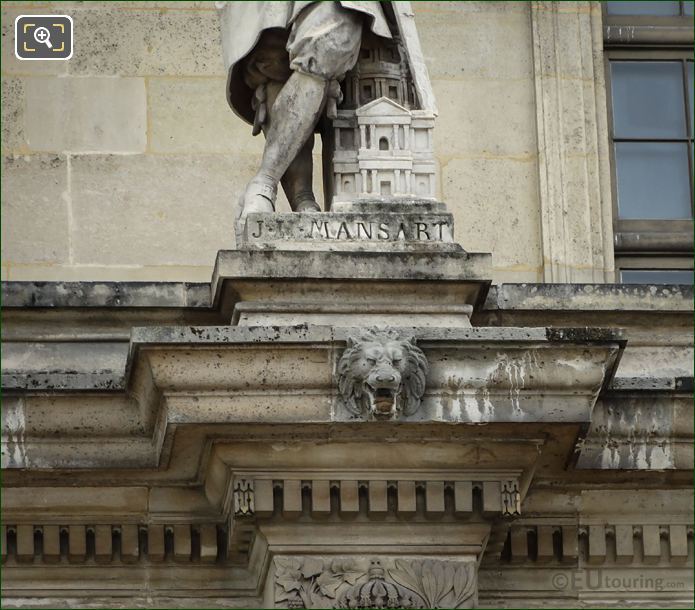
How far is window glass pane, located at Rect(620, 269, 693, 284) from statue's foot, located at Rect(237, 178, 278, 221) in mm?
3292

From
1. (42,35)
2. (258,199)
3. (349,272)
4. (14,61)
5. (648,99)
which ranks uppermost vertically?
(42,35)

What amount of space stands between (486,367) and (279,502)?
104cm

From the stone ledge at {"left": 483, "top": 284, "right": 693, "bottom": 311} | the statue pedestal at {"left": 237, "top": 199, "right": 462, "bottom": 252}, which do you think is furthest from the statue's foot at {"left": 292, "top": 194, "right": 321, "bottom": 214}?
the stone ledge at {"left": 483, "top": 284, "right": 693, "bottom": 311}

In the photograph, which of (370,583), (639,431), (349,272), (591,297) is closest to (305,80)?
(349,272)

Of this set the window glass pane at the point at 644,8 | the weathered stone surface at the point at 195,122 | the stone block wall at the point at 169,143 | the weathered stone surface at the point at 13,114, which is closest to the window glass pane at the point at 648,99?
the window glass pane at the point at 644,8

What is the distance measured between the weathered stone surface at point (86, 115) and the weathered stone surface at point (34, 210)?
12cm

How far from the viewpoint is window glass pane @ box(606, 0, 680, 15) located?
1748 cm

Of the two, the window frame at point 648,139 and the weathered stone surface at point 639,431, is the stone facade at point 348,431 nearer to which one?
the weathered stone surface at point 639,431

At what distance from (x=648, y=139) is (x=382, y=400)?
14.8ft

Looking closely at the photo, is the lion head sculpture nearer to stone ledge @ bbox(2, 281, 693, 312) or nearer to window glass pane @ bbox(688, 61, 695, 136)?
stone ledge @ bbox(2, 281, 693, 312)

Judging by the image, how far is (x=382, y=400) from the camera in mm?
13117

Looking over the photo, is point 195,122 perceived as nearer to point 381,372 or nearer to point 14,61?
point 14,61

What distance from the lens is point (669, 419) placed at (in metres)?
13.9

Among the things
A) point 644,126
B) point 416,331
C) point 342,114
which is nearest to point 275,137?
point 342,114
